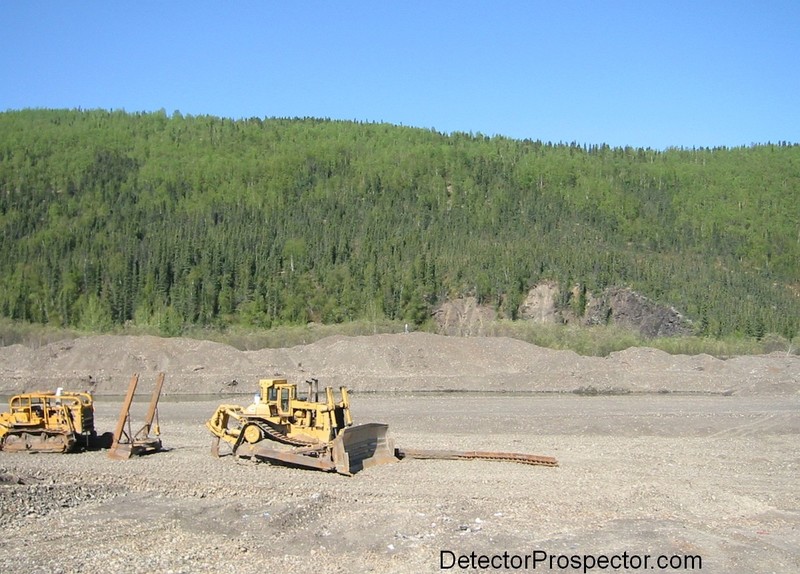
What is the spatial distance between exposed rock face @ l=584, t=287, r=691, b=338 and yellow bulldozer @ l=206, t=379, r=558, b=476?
4889 cm

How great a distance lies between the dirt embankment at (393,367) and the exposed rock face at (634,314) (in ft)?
60.0

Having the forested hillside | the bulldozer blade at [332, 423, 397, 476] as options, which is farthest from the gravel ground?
the forested hillside

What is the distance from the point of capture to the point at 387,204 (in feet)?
301

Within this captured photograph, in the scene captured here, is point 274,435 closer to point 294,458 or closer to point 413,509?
point 294,458

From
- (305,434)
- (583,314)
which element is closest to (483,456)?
(305,434)

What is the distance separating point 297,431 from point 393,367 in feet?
77.5

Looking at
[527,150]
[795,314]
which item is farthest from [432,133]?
[795,314]

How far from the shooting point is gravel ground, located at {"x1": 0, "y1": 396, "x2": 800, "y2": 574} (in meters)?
12.0

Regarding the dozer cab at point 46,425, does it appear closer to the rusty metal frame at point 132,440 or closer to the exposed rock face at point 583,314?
the rusty metal frame at point 132,440

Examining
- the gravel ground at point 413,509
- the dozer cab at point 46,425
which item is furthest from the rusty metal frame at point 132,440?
the dozer cab at point 46,425

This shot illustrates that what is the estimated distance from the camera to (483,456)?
19.8 metres

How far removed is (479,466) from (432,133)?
113m

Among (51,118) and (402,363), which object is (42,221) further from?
(402,363)

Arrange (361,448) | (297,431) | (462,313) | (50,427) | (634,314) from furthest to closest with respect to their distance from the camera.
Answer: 1. (462,313)
2. (634,314)
3. (50,427)
4. (297,431)
5. (361,448)
